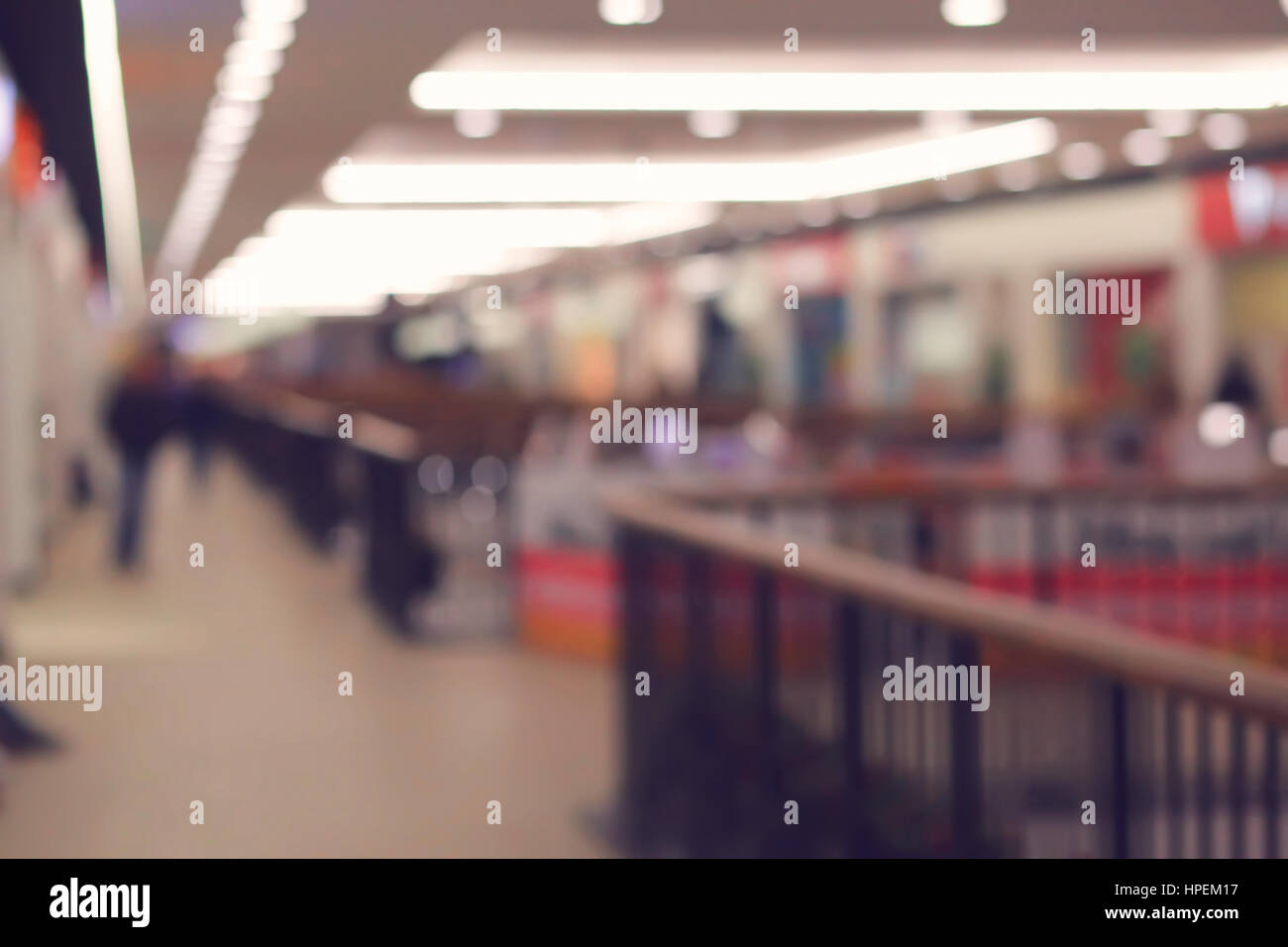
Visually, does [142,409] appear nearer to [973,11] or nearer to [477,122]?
[477,122]

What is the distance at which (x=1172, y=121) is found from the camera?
12.4 metres

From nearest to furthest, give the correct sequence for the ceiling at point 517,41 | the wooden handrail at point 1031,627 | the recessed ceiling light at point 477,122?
the wooden handrail at point 1031,627 → the ceiling at point 517,41 → the recessed ceiling light at point 477,122

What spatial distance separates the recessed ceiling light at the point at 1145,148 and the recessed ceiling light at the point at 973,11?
4209mm

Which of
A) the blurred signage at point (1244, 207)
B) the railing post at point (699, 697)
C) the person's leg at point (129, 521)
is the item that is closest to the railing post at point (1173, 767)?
the railing post at point (699, 697)

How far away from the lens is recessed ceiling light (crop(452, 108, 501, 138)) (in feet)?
38.3

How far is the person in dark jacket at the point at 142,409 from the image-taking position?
37.3 ft

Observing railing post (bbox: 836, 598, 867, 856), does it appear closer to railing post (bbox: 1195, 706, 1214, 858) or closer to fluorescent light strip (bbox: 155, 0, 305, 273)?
railing post (bbox: 1195, 706, 1214, 858)

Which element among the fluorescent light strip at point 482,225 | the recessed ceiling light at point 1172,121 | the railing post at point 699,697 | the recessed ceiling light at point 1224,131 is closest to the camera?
the railing post at point 699,697

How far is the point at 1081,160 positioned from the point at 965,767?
12134mm

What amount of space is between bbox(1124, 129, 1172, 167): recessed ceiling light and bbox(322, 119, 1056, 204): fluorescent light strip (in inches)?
24.2

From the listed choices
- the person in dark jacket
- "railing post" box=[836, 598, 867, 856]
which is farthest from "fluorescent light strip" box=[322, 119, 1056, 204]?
"railing post" box=[836, 598, 867, 856]

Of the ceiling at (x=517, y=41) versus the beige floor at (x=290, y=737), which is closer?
the beige floor at (x=290, y=737)

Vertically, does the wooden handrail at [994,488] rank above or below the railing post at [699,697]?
above

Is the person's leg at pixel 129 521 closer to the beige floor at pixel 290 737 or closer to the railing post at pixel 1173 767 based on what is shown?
the beige floor at pixel 290 737
